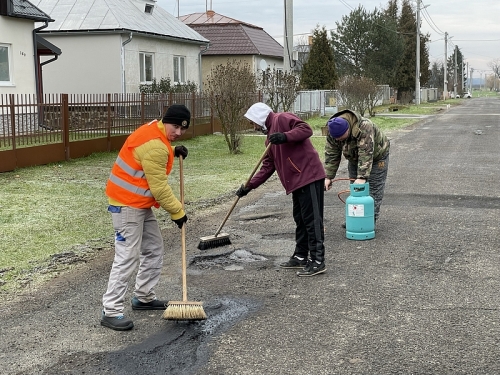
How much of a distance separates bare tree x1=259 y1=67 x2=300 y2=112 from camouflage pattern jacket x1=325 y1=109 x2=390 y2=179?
1491 centimetres

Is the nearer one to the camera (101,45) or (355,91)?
(101,45)

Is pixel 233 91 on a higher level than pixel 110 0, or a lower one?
lower

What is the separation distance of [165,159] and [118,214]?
52cm

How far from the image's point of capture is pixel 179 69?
3005 cm

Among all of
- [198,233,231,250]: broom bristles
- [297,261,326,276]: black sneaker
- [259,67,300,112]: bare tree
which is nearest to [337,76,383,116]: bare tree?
[259,67,300,112]: bare tree

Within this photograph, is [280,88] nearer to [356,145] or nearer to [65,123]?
[65,123]

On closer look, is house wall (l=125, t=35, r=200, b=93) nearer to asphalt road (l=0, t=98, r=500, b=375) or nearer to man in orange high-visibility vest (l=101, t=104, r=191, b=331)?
asphalt road (l=0, t=98, r=500, b=375)

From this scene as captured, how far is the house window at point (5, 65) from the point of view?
19172 mm

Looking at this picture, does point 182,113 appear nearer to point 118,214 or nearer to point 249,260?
point 118,214

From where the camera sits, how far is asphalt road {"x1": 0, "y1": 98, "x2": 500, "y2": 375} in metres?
4.12

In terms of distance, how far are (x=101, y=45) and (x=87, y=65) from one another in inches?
37.8

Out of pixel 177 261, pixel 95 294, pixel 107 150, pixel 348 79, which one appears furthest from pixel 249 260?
pixel 348 79

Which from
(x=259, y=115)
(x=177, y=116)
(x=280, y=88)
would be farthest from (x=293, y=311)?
(x=280, y=88)

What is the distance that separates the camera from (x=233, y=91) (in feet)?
55.6
